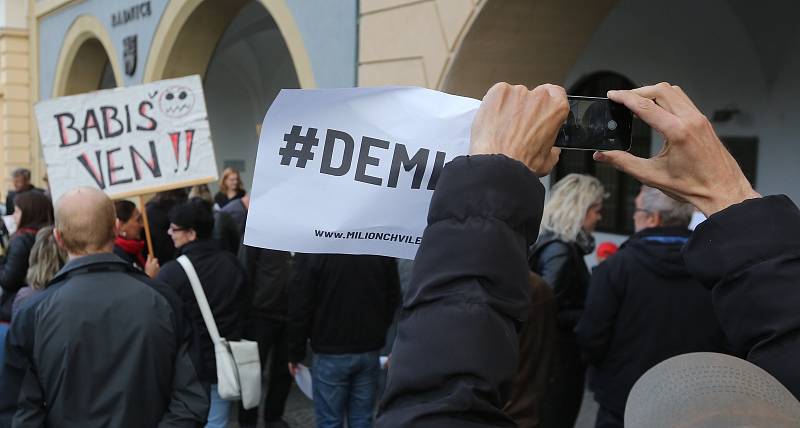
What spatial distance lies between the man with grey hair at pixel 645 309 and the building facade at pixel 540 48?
253cm

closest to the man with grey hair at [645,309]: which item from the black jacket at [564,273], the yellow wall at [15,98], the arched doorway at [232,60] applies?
the black jacket at [564,273]

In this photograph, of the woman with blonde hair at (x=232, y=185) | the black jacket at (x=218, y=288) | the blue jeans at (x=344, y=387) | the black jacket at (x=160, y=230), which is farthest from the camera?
the woman with blonde hair at (x=232, y=185)

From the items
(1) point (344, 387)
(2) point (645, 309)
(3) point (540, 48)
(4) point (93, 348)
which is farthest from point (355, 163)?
(3) point (540, 48)

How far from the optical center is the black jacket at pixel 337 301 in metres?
4.18

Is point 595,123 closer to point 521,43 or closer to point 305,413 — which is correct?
point 521,43

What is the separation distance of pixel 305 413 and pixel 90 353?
3.48m

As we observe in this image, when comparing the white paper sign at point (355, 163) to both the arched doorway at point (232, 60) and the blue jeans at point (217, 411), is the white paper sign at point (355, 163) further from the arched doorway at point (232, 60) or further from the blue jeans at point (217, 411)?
the arched doorway at point (232, 60)

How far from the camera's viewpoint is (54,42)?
605 inches

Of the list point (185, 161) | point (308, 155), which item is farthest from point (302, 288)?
point (308, 155)

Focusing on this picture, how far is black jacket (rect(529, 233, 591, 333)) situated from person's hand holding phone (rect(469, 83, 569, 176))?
267 cm

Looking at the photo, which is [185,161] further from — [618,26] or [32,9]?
[32,9]

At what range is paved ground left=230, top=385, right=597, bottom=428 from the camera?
5.48 meters

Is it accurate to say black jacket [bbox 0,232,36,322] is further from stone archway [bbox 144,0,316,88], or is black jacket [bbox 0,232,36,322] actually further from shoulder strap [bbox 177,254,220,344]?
stone archway [bbox 144,0,316,88]

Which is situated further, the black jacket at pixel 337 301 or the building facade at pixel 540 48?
the building facade at pixel 540 48
